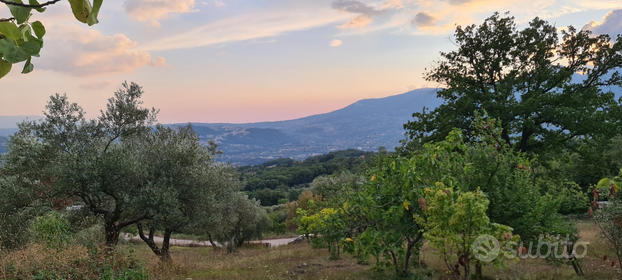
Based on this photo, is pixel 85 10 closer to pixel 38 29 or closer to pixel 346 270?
pixel 38 29

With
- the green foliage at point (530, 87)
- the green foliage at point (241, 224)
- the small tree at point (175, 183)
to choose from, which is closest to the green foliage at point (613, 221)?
the green foliage at point (530, 87)

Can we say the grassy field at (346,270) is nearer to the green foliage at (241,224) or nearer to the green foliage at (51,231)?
the green foliage at (51,231)

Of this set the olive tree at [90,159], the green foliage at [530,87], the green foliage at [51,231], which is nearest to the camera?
the green foliage at [51,231]

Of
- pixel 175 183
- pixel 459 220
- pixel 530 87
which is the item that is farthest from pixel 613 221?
pixel 175 183

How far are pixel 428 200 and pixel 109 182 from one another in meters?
10.8

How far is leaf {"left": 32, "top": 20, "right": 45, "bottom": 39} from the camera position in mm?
951

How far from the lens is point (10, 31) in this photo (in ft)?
2.86

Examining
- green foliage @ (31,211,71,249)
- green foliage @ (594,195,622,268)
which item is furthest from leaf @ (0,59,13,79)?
green foliage @ (31,211,71,249)

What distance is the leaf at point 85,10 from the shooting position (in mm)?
945

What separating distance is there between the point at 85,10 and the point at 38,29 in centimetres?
15

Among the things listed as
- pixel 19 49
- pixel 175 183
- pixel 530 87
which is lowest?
pixel 175 183

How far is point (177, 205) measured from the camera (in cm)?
1200

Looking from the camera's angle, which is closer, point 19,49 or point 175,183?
point 19,49

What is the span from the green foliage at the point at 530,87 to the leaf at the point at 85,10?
53.2 ft
